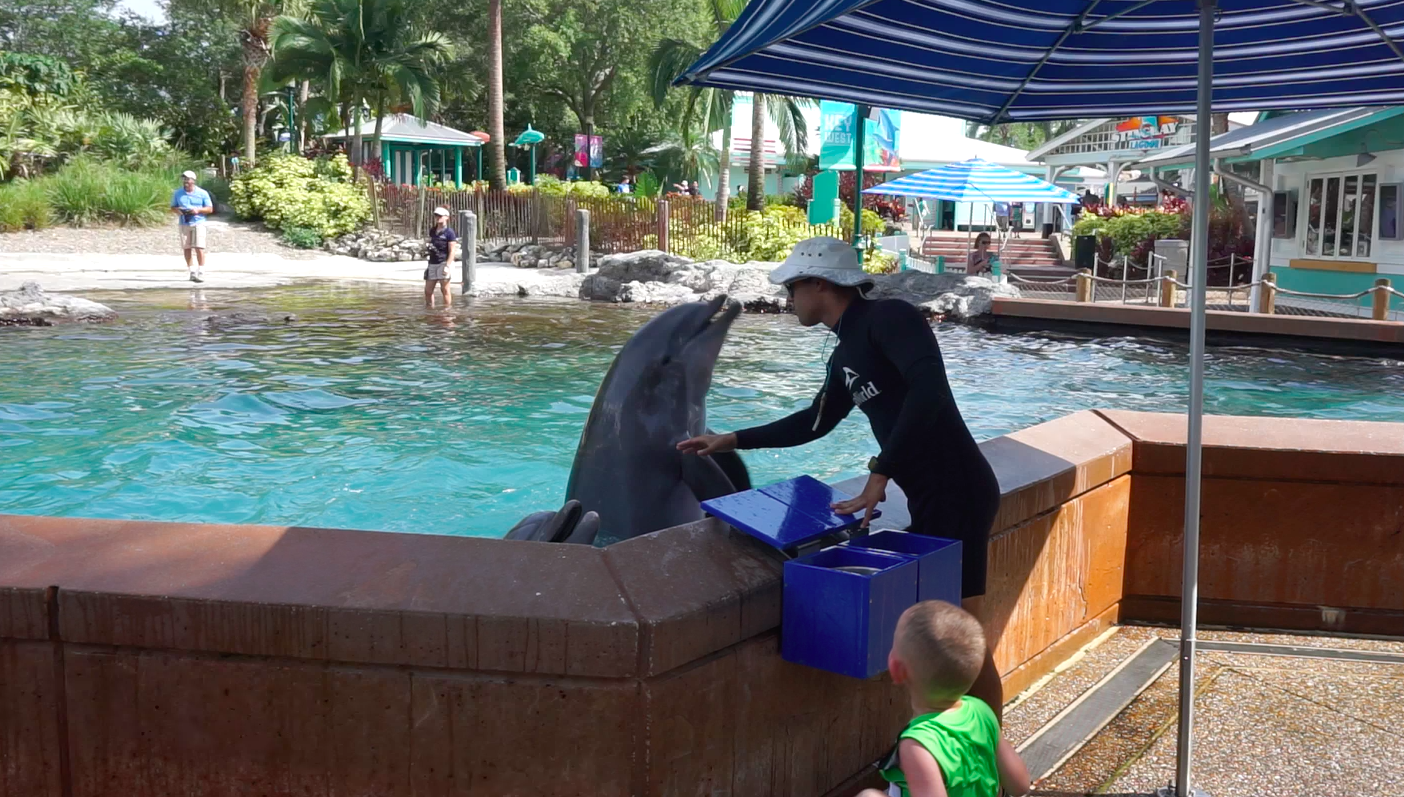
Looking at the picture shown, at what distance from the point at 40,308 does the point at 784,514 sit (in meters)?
14.8

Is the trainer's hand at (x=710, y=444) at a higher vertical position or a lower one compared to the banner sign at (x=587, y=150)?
lower

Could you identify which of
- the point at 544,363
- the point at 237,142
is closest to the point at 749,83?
the point at 544,363

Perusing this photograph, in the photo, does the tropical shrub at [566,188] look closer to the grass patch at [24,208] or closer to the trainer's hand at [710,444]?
the grass patch at [24,208]

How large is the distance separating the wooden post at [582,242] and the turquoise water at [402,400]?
24.1 feet

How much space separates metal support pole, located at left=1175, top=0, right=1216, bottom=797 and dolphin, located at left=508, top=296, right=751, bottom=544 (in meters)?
1.64

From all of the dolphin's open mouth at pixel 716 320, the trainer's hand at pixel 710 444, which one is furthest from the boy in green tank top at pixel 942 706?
the dolphin's open mouth at pixel 716 320

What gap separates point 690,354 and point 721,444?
3.01ft

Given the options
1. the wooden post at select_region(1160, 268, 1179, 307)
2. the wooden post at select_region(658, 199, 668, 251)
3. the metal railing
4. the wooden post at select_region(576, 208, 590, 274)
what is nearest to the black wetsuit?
the metal railing

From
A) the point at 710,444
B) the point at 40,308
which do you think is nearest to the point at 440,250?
the point at 40,308

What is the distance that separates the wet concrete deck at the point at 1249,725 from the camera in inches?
134

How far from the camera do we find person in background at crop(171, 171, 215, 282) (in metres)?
21.0

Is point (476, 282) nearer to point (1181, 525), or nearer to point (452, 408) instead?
point (452, 408)

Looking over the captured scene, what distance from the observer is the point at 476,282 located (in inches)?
873

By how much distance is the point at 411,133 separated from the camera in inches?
1644
